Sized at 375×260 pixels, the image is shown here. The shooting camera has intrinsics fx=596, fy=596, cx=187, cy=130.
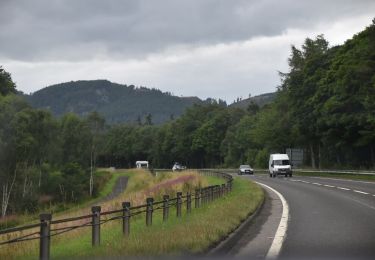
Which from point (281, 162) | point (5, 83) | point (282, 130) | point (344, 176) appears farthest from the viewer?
point (282, 130)

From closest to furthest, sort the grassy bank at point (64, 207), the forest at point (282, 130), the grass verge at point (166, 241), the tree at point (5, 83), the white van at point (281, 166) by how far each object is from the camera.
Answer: the grass verge at point (166, 241) → the grassy bank at point (64, 207) → the forest at point (282, 130) → the white van at point (281, 166) → the tree at point (5, 83)

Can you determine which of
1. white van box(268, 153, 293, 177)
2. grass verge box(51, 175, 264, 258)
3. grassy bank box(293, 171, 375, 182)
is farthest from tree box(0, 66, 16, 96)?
grass verge box(51, 175, 264, 258)

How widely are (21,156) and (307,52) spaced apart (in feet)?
157

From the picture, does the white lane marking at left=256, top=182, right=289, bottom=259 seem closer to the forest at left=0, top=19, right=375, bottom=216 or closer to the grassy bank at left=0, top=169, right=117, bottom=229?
the grassy bank at left=0, top=169, right=117, bottom=229

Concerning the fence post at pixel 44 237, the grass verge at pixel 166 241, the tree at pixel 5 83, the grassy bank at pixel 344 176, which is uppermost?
the tree at pixel 5 83

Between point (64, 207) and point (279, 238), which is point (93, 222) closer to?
point (279, 238)

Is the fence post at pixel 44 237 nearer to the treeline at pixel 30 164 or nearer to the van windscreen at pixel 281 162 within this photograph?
the treeline at pixel 30 164

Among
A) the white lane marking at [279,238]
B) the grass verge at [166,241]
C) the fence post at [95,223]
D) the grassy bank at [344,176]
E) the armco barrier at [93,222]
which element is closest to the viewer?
the armco barrier at [93,222]

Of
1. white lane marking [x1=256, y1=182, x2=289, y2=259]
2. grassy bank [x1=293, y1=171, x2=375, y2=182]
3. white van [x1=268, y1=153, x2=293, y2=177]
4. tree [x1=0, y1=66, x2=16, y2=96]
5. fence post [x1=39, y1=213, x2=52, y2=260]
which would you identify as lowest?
white lane marking [x1=256, y1=182, x2=289, y2=259]

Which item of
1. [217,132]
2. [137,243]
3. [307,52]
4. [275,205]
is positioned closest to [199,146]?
[217,132]

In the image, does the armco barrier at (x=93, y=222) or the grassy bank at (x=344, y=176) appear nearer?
the armco barrier at (x=93, y=222)

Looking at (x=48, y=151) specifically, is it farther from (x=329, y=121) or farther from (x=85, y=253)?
(x=85, y=253)

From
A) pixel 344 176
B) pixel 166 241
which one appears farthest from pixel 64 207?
pixel 166 241

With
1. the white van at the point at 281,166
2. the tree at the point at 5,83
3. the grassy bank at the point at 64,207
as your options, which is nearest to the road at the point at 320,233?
the grassy bank at the point at 64,207
